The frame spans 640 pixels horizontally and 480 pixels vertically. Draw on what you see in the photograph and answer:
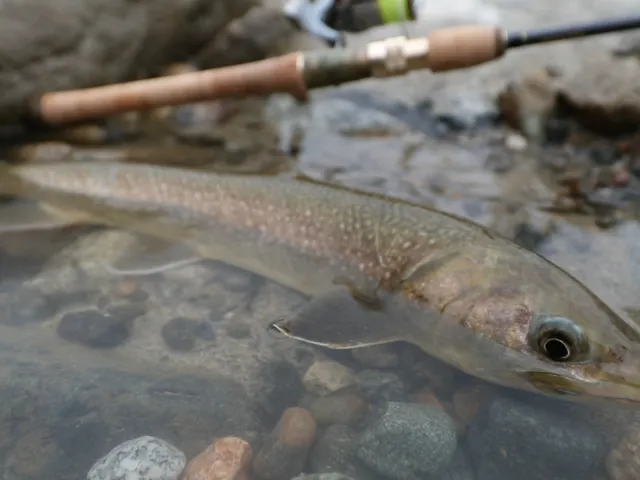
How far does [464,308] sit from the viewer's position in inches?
101

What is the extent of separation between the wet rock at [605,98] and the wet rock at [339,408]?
2.85 metres

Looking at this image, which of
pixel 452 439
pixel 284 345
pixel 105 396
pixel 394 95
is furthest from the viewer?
pixel 394 95

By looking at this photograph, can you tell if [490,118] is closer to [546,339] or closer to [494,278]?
[494,278]

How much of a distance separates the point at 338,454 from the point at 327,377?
0.40 metres

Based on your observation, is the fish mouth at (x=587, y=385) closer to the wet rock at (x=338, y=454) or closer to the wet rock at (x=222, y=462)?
the wet rock at (x=338, y=454)

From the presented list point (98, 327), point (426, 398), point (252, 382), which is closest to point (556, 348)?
point (426, 398)

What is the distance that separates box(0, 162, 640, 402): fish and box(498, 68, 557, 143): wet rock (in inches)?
66.0

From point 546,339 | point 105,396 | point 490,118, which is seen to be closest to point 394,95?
point 490,118

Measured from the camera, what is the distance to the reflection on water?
2.19 m

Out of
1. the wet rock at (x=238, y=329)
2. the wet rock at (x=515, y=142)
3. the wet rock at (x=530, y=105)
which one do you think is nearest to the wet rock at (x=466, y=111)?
the wet rock at (x=530, y=105)

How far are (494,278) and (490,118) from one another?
95.1 inches

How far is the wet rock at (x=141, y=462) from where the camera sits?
2.06 m

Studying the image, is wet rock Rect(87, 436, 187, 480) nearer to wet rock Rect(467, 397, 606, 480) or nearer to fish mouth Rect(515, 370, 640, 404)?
wet rock Rect(467, 397, 606, 480)

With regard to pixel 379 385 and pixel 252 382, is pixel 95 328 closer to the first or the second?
pixel 252 382
